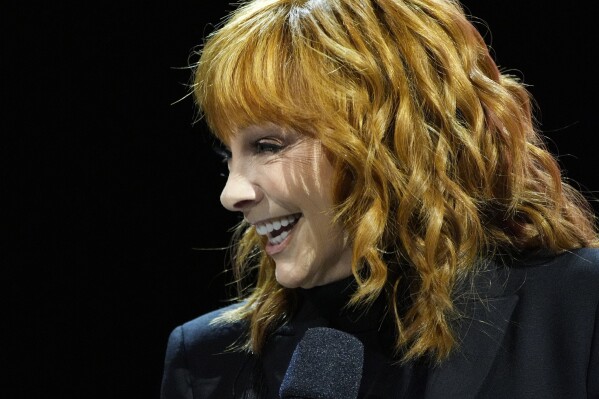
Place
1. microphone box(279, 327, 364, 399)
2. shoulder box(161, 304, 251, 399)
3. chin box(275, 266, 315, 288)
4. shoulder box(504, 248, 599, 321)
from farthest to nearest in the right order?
shoulder box(161, 304, 251, 399) → chin box(275, 266, 315, 288) → shoulder box(504, 248, 599, 321) → microphone box(279, 327, 364, 399)

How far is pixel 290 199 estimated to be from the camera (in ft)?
4.88

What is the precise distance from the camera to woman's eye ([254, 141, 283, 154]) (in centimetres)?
Answer: 149

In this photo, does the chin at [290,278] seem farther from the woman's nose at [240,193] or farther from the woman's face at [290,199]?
the woman's nose at [240,193]

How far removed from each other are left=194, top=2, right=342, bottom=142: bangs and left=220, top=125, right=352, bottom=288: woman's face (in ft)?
0.11

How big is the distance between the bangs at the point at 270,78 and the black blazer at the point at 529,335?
1.35 feet

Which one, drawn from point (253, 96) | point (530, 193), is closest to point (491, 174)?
point (530, 193)

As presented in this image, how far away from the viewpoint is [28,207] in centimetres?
222

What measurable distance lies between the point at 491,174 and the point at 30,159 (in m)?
1.24

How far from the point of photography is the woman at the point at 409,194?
1.43 metres

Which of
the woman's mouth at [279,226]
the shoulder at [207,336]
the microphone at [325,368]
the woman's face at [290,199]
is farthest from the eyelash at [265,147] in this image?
the shoulder at [207,336]

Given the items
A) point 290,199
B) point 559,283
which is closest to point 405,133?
point 290,199

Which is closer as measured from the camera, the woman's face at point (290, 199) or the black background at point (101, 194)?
the woman's face at point (290, 199)

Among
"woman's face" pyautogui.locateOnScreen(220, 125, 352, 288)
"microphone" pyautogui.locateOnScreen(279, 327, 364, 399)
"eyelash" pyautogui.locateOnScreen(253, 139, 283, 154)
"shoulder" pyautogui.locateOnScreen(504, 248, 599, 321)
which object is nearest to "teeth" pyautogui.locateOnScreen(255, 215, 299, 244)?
"woman's face" pyautogui.locateOnScreen(220, 125, 352, 288)

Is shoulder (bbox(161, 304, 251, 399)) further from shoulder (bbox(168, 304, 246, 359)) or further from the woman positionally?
the woman
